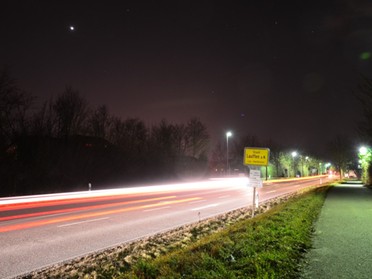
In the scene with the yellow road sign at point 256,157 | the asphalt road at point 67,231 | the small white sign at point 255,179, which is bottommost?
the asphalt road at point 67,231

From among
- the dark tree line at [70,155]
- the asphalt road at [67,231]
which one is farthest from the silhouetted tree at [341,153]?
the asphalt road at [67,231]

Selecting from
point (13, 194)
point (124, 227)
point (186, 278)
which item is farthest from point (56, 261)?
point (13, 194)

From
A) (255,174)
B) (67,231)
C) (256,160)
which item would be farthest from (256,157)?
(67,231)

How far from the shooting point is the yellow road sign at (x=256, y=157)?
14.3m

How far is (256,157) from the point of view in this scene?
1438 cm

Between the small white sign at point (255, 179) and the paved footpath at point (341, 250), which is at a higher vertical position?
the small white sign at point (255, 179)

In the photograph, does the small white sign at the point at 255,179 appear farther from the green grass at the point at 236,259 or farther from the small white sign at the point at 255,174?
the green grass at the point at 236,259

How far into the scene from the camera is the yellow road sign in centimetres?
1426

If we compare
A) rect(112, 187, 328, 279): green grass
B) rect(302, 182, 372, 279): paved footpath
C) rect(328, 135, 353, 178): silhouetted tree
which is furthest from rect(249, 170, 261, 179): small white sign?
rect(328, 135, 353, 178): silhouetted tree

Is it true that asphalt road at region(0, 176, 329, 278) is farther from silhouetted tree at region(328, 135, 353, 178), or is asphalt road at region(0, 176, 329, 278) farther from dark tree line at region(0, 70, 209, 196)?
silhouetted tree at region(328, 135, 353, 178)

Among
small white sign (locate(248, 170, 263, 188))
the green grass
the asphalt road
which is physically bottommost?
the asphalt road

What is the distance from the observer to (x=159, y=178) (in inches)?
2085

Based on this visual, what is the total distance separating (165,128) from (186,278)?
63421mm

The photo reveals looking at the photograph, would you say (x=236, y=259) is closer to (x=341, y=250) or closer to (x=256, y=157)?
(x=341, y=250)
